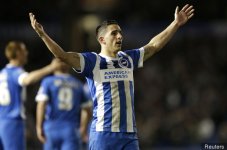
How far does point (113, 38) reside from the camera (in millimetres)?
8703

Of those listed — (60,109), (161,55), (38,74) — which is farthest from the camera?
(161,55)

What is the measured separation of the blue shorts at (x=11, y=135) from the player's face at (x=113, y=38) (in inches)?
107

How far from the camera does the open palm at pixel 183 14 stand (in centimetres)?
920

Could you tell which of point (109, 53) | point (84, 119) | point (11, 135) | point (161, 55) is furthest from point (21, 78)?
point (161, 55)

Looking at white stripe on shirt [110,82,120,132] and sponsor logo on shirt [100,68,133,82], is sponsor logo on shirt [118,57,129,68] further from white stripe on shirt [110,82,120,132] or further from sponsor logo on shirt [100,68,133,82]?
white stripe on shirt [110,82,120,132]

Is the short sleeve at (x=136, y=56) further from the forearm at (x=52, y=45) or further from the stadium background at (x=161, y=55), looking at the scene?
the stadium background at (x=161, y=55)

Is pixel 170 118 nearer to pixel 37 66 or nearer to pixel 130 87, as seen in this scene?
pixel 37 66

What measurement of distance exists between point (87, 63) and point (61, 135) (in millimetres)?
3763

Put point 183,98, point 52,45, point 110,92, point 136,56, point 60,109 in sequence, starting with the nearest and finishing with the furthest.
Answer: point 52,45, point 110,92, point 136,56, point 60,109, point 183,98

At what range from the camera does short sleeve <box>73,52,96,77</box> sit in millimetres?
8516

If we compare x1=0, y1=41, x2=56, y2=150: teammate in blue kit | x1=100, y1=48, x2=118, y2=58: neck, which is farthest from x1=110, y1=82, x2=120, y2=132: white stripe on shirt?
x1=0, y1=41, x2=56, y2=150: teammate in blue kit

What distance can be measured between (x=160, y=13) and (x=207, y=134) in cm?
757

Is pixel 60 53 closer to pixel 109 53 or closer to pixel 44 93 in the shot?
pixel 109 53

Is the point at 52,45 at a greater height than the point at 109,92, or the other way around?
the point at 52,45
